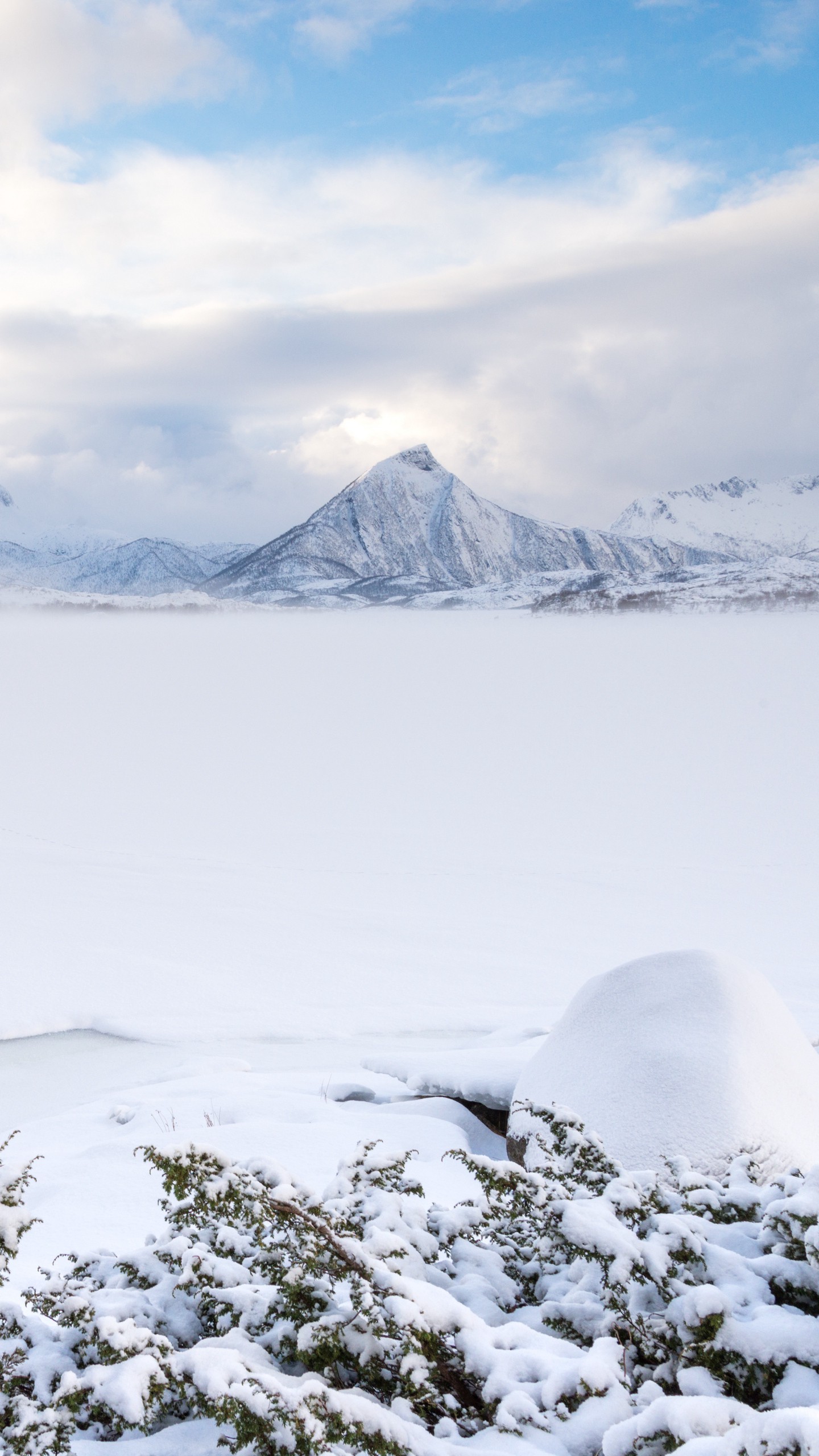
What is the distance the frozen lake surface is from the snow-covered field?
0.15 feet

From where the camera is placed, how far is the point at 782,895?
14.0m

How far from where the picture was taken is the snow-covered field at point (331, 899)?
18.3 ft

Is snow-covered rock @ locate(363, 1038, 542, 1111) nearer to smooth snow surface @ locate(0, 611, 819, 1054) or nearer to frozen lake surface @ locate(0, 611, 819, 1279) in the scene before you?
frozen lake surface @ locate(0, 611, 819, 1279)

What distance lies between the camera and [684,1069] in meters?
4.06

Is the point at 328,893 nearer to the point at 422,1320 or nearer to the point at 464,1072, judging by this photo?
the point at 464,1072

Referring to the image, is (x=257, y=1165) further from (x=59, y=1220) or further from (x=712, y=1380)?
(x=59, y=1220)

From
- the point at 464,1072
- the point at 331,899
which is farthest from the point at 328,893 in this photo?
the point at 464,1072

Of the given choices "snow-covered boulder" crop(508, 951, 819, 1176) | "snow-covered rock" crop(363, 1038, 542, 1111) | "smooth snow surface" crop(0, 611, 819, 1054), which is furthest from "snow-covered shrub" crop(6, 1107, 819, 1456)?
"smooth snow surface" crop(0, 611, 819, 1054)

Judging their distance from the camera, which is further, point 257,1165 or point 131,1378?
point 257,1165

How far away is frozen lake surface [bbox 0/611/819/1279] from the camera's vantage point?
5.71 metres

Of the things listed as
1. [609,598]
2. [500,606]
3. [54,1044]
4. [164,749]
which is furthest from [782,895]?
[500,606]

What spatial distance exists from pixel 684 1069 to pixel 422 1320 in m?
2.52

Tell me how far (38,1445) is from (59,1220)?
259cm

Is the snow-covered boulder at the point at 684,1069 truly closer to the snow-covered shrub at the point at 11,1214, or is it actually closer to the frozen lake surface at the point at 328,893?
the frozen lake surface at the point at 328,893
